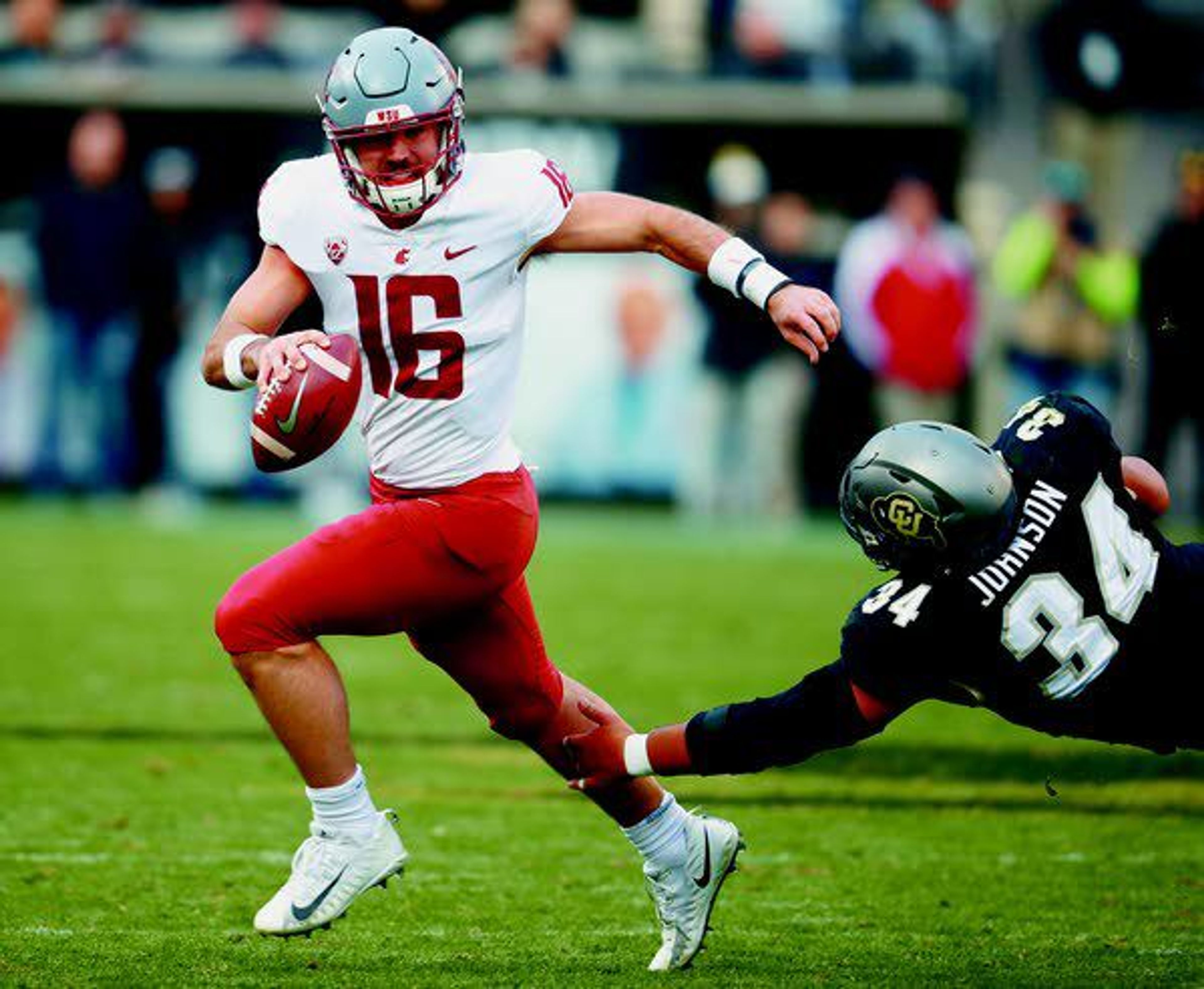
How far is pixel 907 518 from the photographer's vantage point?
4.34 m

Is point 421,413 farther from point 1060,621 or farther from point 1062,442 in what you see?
point 1060,621

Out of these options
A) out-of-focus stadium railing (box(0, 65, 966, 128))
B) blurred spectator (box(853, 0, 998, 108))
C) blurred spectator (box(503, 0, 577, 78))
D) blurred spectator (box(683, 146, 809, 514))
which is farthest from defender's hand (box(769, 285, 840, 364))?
blurred spectator (box(853, 0, 998, 108))

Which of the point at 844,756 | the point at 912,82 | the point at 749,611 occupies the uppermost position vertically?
the point at 912,82

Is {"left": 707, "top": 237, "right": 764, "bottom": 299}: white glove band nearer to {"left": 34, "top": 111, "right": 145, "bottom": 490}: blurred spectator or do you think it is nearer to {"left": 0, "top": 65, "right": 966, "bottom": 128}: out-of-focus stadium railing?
{"left": 34, "top": 111, "right": 145, "bottom": 490}: blurred spectator

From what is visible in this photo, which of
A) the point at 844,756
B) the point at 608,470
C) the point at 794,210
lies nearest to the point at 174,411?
the point at 608,470

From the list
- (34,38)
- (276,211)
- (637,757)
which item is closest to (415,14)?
(34,38)

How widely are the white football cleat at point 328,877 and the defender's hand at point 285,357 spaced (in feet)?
3.08

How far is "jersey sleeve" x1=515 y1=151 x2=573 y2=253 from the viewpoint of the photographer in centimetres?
510

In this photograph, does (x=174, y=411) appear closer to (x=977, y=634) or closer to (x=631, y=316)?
(x=631, y=316)

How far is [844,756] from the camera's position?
777 cm

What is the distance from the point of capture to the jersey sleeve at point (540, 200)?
201 inches

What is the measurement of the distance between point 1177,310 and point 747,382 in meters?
3.28

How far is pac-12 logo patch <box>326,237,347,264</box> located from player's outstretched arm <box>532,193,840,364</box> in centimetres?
40

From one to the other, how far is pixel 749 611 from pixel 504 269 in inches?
Answer: 248
